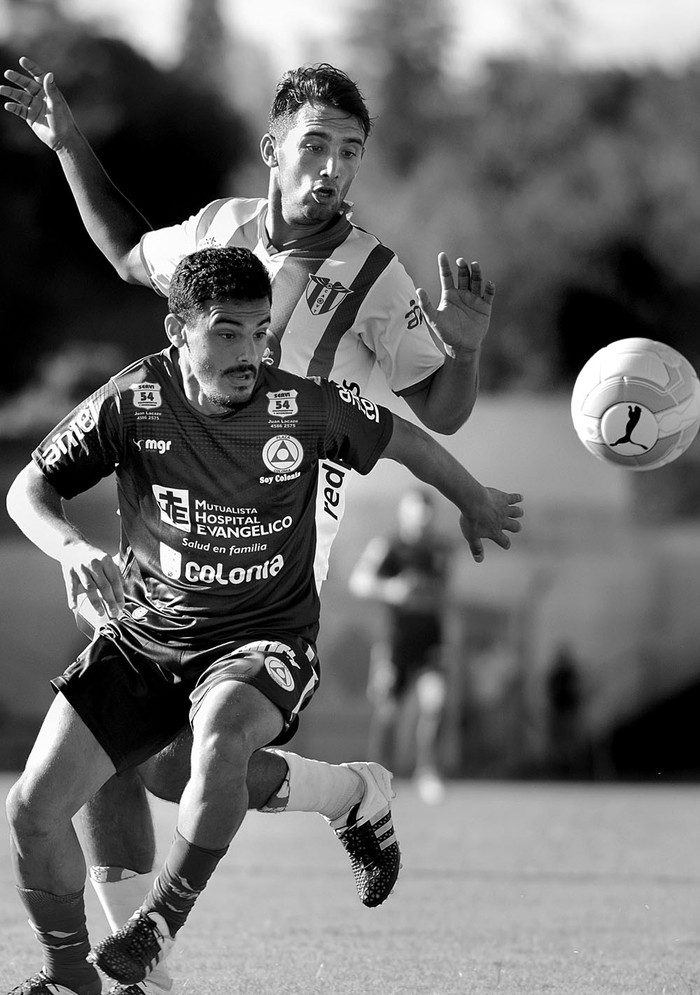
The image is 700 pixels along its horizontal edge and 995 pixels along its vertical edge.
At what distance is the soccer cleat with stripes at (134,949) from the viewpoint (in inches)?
152

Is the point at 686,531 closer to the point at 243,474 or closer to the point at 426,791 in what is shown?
the point at 426,791

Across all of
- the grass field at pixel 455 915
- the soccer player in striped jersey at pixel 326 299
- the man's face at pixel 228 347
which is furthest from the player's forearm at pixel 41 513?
the grass field at pixel 455 915

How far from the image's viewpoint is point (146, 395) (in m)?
4.36

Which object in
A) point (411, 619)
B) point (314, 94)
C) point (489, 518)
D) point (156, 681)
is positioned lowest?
point (411, 619)

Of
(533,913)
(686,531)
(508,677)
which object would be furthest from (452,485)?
(686,531)

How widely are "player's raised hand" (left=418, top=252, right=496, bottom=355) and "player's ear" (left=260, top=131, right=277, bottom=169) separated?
0.65 meters

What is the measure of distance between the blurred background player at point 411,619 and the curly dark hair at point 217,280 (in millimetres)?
8480

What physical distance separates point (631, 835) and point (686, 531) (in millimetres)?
6973

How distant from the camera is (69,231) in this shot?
4912cm

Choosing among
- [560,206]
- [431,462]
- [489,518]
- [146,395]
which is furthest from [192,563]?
[560,206]

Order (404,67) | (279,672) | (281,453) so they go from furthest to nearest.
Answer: (404,67)
(281,453)
(279,672)

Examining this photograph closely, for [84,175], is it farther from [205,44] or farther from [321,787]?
[205,44]

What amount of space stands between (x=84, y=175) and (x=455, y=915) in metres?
3.19

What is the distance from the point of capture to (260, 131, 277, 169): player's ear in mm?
4945
